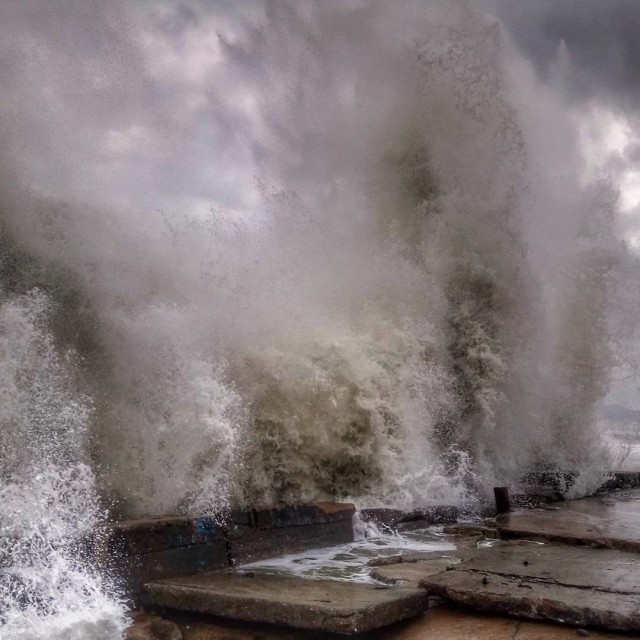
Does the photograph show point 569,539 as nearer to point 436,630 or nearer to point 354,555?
point 354,555

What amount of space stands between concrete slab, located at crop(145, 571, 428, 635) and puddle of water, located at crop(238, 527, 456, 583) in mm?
314

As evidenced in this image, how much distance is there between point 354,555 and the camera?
14.3 ft

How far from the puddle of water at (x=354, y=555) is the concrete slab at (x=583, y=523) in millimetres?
611

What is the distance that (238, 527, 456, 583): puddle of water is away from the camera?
3.78 meters

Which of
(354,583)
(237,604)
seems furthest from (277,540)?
(237,604)

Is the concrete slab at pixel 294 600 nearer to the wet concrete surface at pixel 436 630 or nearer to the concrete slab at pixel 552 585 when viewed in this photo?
the wet concrete surface at pixel 436 630

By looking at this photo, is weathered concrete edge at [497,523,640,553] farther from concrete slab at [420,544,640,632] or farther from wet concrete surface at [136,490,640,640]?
concrete slab at [420,544,640,632]

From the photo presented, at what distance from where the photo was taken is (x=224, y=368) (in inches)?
225

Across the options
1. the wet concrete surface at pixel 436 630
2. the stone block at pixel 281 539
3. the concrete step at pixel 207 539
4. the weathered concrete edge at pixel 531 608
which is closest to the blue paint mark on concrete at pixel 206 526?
the concrete step at pixel 207 539

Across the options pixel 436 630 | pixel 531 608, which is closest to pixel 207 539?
pixel 436 630

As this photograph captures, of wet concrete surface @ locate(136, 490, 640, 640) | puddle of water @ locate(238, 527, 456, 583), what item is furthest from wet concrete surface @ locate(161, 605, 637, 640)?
puddle of water @ locate(238, 527, 456, 583)

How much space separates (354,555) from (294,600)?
5.03 ft

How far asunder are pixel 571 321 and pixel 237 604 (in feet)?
31.4

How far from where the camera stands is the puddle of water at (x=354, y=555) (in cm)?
378
